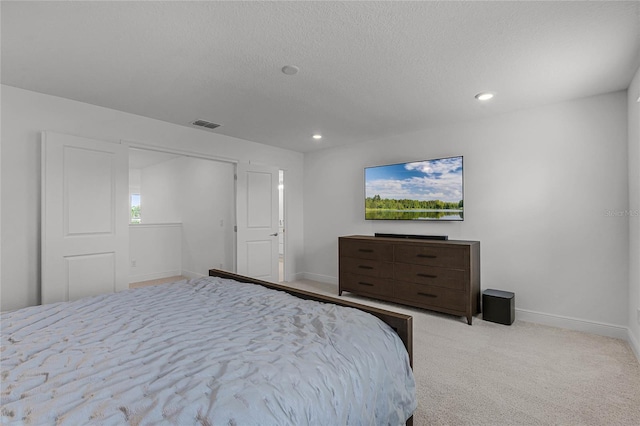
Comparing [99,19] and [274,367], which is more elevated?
[99,19]

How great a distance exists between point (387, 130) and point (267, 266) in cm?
288

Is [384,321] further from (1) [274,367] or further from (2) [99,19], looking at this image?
(2) [99,19]

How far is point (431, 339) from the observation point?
291cm

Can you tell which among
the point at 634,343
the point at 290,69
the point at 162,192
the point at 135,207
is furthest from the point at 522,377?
the point at 135,207

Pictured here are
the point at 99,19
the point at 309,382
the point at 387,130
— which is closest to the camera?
the point at 309,382

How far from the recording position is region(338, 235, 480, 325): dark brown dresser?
3352mm

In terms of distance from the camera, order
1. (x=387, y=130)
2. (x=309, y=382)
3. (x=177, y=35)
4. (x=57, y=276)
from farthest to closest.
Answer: (x=387, y=130) → (x=57, y=276) → (x=177, y=35) → (x=309, y=382)

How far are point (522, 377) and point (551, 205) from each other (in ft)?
6.39

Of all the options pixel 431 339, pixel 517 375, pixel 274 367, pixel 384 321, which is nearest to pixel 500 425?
pixel 517 375

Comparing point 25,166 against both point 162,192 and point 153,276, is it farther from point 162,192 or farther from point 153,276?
point 162,192

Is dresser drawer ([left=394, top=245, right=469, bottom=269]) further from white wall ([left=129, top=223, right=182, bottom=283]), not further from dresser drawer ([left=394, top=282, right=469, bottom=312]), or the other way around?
white wall ([left=129, top=223, right=182, bottom=283])

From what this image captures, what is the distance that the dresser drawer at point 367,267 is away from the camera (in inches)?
156

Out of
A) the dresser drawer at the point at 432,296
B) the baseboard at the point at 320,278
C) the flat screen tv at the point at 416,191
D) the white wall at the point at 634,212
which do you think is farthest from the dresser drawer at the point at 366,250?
the white wall at the point at 634,212

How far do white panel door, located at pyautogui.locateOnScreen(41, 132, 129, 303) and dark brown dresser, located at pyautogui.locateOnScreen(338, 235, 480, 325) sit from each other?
2.89 meters
